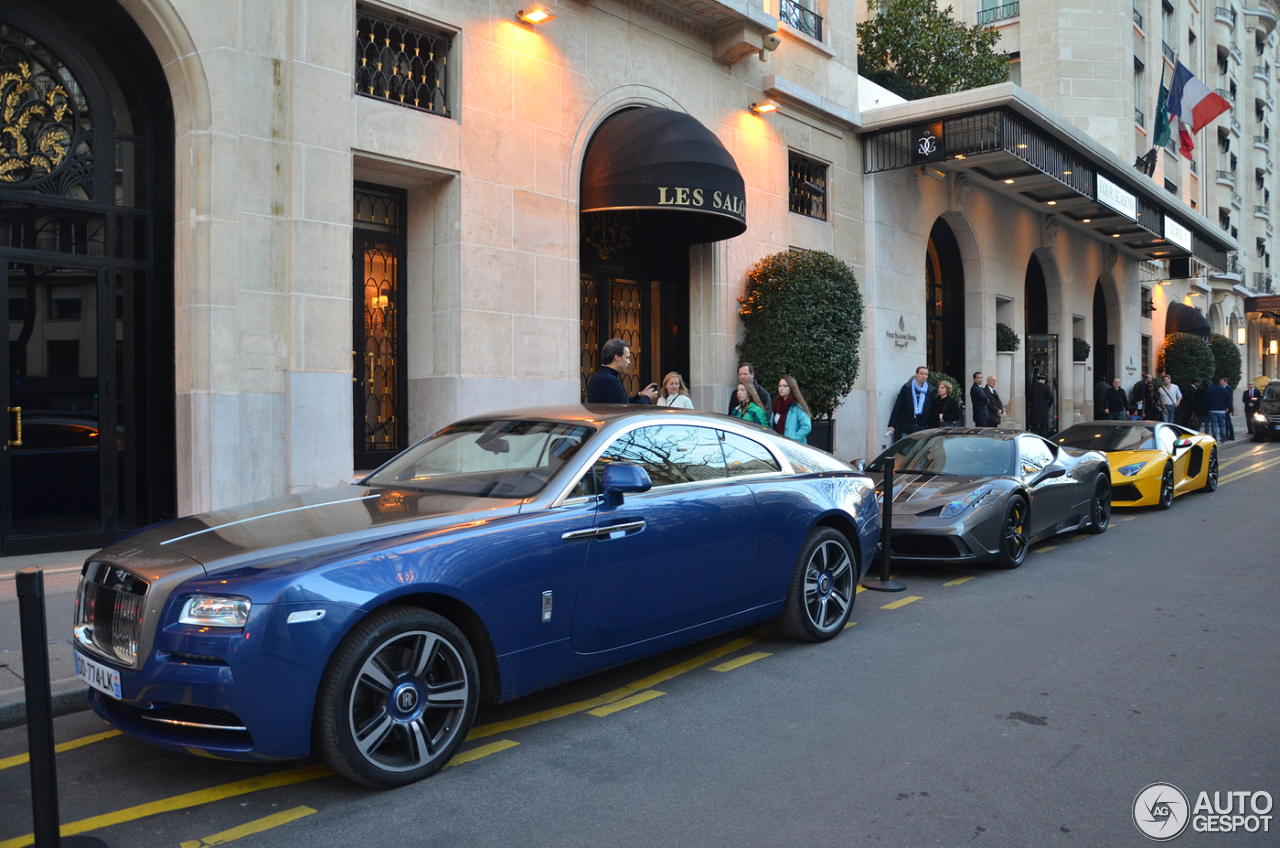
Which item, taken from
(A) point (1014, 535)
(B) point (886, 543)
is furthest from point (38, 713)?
(A) point (1014, 535)

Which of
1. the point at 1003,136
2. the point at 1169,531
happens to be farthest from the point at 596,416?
the point at 1003,136

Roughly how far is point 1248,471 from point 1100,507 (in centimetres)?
1021

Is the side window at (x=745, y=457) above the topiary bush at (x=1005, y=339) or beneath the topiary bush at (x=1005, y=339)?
beneath

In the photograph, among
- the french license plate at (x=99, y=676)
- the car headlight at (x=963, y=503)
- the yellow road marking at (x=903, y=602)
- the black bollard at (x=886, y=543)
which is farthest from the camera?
the car headlight at (x=963, y=503)

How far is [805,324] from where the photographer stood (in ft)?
45.5

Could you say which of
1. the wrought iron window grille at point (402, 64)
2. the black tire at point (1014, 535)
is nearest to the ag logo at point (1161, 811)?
the black tire at point (1014, 535)

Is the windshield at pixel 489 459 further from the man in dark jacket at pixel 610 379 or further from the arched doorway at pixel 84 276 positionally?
the arched doorway at pixel 84 276

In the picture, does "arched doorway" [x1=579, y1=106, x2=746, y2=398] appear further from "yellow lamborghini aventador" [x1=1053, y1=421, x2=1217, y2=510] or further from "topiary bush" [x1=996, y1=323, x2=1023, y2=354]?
"topiary bush" [x1=996, y1=323, x2=1023, y2=354]

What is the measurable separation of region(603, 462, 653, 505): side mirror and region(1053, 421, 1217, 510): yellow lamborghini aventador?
10.2m

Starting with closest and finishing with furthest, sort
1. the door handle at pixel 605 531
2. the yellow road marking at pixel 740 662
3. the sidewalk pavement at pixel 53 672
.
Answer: the door handle at pixel 605 531 → the sidewalk pavement at pixel 53 672 → the yellow road marking at pixel 740 662

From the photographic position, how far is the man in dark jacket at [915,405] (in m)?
15.2

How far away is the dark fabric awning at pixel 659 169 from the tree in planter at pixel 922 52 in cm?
1324

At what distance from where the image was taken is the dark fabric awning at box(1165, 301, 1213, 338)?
35469 mm

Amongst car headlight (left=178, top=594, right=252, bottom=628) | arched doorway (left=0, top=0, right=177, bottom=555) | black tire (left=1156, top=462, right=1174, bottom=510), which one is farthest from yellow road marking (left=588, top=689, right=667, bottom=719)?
black tire (left=1156, top=462, right=1174, bottom=510)
